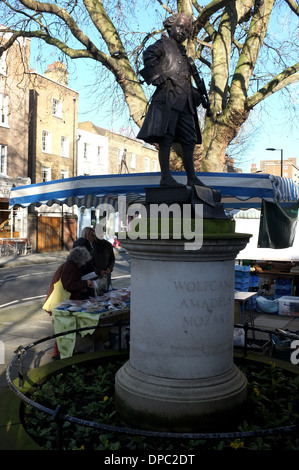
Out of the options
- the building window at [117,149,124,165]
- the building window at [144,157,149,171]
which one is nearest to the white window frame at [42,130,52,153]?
the building window at [117,149,124,165]

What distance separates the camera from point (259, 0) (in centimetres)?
1010

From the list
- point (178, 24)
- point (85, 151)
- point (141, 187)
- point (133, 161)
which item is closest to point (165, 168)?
point (178, 24)

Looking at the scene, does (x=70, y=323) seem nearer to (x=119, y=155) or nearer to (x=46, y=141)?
(x=46, y=141)

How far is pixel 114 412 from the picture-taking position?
396cm

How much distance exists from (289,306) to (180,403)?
24.4 feet

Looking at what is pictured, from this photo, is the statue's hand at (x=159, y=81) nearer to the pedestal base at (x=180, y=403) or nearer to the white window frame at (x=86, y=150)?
the pedestal base at (x=180, y=403)

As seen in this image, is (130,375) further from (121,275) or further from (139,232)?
(121,275)

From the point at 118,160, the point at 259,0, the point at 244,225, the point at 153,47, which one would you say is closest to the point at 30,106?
the point at 118,160

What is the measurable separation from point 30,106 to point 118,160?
14.9 m

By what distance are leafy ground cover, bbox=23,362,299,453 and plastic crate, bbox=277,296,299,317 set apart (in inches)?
213

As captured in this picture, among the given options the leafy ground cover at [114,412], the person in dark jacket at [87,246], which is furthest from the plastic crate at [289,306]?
the leafy ground cover at [114,412]

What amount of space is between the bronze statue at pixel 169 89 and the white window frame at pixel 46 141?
94.9 feet

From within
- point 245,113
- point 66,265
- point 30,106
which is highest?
point 30,106

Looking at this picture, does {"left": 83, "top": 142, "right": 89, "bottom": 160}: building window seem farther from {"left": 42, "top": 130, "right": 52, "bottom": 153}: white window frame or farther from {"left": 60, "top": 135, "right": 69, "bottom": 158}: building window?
{"left": 42, "top": 130, "right": 52, "bottom": 153}: white window frame
